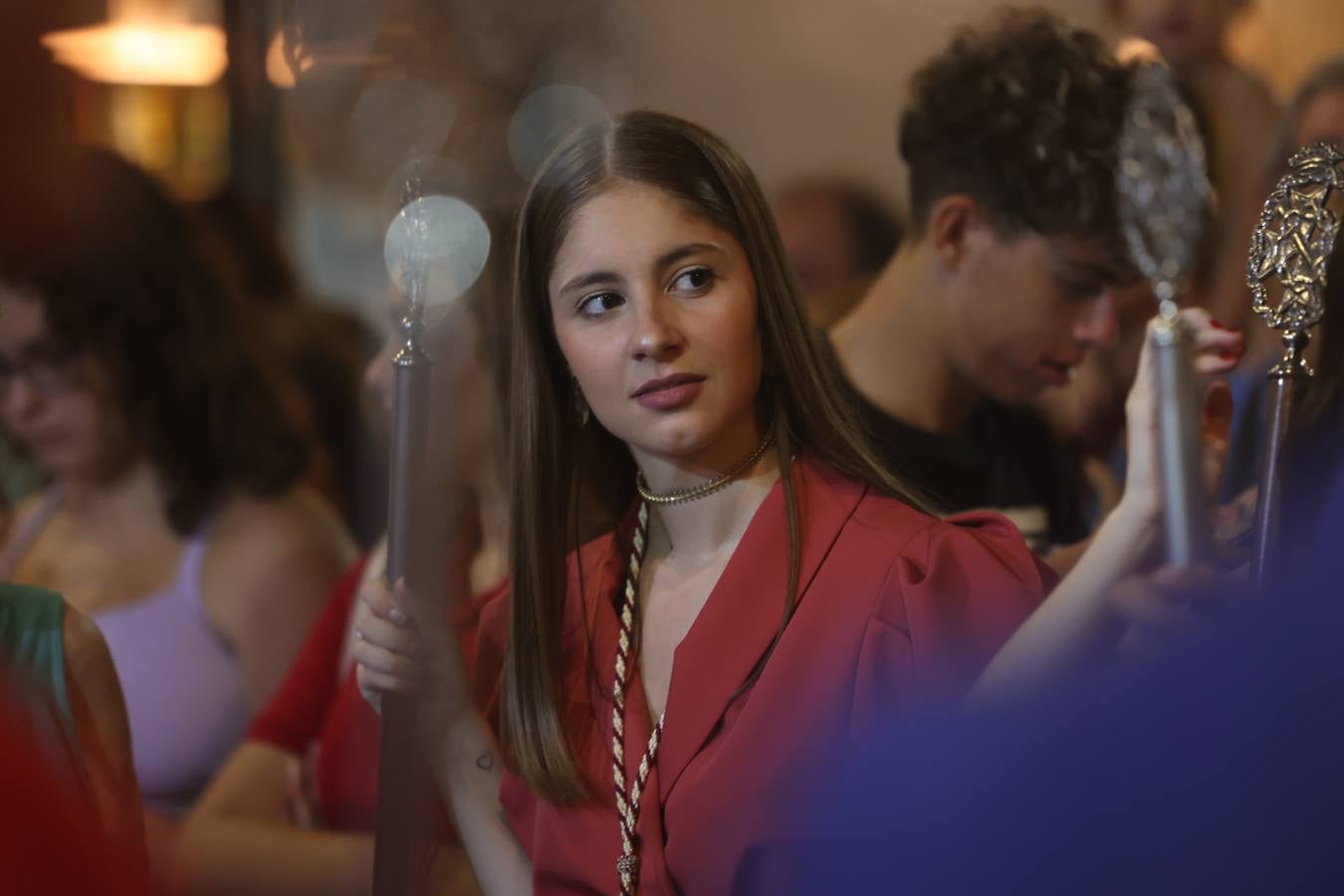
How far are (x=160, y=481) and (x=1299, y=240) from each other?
1.70 metres

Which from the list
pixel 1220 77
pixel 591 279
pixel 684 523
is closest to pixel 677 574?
pixel 684 523

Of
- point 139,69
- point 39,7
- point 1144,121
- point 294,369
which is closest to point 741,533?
point 1144,121

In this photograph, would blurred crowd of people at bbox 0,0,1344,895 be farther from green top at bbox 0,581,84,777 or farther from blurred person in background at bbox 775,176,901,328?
blurred person in background at bbox 775,176,901,328

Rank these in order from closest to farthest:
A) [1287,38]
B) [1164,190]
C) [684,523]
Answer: [1164,190]
[684,523]
[1287,38]

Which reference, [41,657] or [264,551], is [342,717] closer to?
[264,551]

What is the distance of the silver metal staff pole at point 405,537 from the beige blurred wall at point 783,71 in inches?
85.9

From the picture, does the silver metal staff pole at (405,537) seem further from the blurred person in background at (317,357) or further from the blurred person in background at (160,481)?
the blurred person in background at (317,357)

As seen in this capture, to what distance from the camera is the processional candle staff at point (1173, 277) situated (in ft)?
2.95

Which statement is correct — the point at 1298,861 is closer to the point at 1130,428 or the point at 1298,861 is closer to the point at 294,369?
the point at 1130,428

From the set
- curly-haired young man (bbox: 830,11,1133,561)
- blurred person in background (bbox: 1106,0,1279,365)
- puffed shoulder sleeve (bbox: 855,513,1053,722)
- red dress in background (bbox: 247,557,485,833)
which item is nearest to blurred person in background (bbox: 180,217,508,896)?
red dress in background (bbox: 247,557,485,833)

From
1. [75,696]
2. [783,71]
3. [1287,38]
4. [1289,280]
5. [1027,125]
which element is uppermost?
[783,71]

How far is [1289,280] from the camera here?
108 centimetres

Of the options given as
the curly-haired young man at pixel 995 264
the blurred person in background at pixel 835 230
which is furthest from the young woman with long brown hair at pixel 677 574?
the blurred person in background at pixel 835 230

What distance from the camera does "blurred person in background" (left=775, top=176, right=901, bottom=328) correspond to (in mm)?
3107
